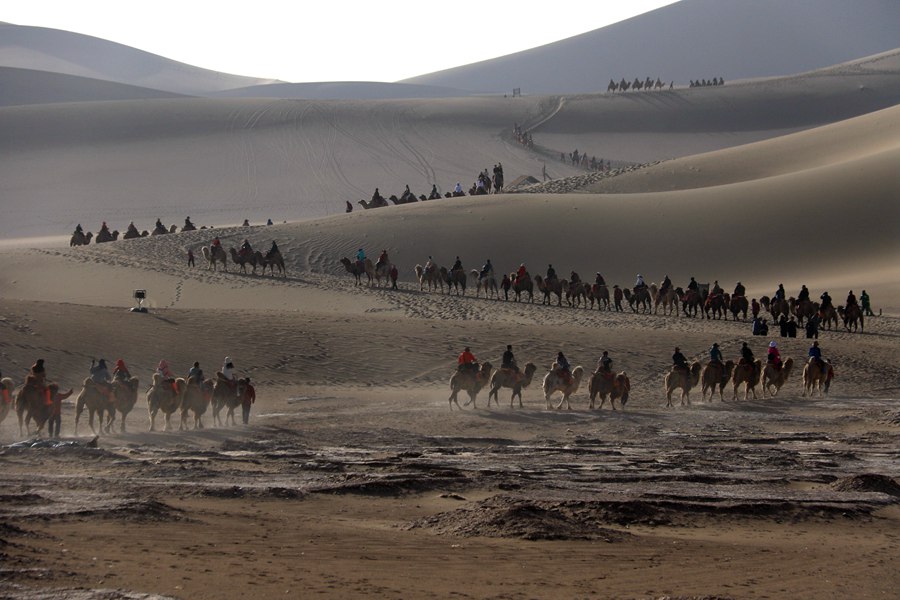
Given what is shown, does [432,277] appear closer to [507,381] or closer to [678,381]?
[507,381]

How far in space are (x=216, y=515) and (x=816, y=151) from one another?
6235 centimetres

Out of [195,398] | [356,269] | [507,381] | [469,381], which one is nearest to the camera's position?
[195,398]

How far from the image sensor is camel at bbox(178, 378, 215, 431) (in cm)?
2088

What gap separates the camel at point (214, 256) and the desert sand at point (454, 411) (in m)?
0.62

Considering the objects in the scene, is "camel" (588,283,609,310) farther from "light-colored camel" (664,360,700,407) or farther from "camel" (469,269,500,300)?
"light-colored camel" (664,360,700,407)

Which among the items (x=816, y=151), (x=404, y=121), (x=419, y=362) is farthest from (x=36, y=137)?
(x=419, y=362)

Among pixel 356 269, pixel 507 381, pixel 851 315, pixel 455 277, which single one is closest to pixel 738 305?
pixel 851 315

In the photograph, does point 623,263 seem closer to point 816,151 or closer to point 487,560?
point 816,151

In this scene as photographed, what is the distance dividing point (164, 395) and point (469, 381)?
6067 mm

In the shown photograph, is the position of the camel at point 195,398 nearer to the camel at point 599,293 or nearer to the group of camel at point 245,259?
the camel at point 599,293

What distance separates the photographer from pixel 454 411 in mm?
23188

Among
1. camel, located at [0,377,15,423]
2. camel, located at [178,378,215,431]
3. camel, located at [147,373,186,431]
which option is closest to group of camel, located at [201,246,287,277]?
camel, located at [178,378,215,431]

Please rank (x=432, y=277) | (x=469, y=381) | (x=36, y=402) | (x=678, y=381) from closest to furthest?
(x=36, y=402) < (x=469, y=381) < (x=678, y=381) < (x=432, y=277)

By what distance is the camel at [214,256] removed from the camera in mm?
42781
